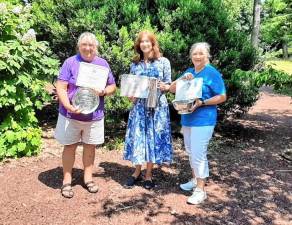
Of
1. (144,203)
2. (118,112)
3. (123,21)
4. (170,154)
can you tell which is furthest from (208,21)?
(144,203)

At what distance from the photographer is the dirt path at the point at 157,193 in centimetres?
450

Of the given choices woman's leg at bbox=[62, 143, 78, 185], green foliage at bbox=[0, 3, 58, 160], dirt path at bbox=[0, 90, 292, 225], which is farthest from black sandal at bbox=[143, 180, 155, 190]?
green foliage at bbox=[0, 3, 58, 160]

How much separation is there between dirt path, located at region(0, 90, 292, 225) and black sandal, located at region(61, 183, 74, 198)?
0.07 m

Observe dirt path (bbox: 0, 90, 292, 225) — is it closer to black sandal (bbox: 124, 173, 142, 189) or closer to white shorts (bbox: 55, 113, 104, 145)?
black sandal (bbox: 124, 173, 142, 189)

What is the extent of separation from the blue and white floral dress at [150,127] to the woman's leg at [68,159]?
0.73 m

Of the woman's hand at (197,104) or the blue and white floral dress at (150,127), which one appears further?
the blue and white floral dress at (150,127)

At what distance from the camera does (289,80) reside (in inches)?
248

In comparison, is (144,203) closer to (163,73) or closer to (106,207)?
(106,207)

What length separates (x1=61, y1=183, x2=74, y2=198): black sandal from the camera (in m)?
4.93

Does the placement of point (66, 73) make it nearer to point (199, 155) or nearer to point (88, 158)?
point (88, 158)

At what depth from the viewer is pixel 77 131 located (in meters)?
4.89

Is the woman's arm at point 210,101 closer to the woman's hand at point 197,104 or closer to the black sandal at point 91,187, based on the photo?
the woman's hand at point 197,104

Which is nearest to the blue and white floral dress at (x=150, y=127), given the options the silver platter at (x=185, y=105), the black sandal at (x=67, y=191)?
the silver platter at (x=185, y=105)

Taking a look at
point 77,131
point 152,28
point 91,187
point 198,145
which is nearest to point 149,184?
point 91,187
